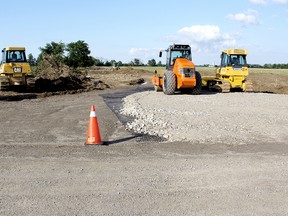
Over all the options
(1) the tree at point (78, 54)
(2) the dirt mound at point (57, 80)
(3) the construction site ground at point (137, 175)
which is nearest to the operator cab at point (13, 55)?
A: (2) the dirt mound at point (57, 80)

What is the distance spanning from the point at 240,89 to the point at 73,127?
16929 millimetres

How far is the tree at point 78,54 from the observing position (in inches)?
3152

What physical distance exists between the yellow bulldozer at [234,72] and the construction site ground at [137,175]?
13440 millimetres

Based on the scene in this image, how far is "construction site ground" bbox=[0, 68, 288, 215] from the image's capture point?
15.5 feet

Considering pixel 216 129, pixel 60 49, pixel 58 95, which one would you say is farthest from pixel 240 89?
pixel 60 49

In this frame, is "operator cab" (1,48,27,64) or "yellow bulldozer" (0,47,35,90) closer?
"yellow bulldozer" (0,47,35,90)

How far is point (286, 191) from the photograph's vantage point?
Answer: 5383 mm

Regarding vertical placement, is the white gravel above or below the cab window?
below

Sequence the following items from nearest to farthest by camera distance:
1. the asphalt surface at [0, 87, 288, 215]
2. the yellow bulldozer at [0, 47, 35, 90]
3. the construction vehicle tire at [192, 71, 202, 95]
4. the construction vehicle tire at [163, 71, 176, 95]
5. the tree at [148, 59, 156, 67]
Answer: the asphalt surface at [0, 87, 288, 215], the construction vehicle tire at [163, 71, 176, 95], the construction vehicle tire at [192, 71, 202, 95], the yellow bulldozer at [0, 47, 35, 90], the tree at [148, 59, 156, 67]

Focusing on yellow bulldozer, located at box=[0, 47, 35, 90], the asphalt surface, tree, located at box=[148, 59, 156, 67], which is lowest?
the asphalt surface

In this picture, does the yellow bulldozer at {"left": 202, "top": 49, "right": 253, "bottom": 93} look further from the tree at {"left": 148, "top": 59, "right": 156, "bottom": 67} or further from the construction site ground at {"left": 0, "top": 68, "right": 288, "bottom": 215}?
the tree at {"left": 148, "top": 59, "right": 156, "bottom": 67}

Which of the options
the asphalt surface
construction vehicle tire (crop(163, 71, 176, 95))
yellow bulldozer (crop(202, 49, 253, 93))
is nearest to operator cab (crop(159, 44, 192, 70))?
construction vehicle tire (crop(163, 71, 176, 95))

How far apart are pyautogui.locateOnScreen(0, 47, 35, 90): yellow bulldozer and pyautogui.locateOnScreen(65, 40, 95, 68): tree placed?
55504mm

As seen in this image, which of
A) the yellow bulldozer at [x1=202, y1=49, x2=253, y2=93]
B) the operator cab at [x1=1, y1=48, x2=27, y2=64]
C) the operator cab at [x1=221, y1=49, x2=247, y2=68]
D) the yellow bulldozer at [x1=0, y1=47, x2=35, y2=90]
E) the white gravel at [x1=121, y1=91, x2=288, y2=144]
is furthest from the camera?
the operator cab at [x1=1, y1=48, x2=27, y2=64]
